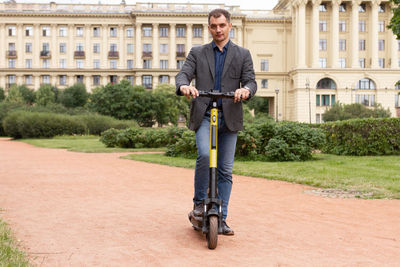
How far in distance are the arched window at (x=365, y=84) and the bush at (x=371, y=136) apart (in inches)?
2665

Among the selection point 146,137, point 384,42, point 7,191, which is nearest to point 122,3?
point 384,42

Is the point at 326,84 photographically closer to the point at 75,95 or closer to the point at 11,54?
the point at 75,95

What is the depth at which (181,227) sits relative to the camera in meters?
5.54

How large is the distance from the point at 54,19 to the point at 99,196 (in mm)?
84702

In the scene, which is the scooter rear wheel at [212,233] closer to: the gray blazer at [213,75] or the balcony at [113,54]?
the gray blazer at [213,75]

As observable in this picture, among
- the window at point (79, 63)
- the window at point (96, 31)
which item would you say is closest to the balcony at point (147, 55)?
the window at point (96, 31)

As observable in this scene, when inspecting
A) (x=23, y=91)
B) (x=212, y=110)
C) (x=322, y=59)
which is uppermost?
(x=322, y=59)

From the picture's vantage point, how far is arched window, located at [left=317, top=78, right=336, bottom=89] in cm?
8112

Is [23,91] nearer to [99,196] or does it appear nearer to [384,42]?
[384,42]

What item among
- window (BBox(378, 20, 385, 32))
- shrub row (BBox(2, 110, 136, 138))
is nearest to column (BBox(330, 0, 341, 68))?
window (BBox(378, 20, 385, 32))

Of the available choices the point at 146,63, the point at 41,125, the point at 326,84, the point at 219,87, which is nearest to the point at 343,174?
the point at 219,87

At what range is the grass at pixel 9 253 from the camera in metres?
3.78

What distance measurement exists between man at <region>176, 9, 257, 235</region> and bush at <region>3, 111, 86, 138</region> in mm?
→ 35917

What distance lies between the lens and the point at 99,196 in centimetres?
812
